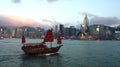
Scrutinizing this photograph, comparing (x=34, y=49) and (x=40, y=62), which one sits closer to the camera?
(x=40, y=62)

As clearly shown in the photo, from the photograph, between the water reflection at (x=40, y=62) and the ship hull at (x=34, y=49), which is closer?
the water reflection at (x=40, y=62)

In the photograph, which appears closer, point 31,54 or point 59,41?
point 31,54

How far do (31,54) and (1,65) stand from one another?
27983 mm

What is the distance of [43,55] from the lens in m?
94.5

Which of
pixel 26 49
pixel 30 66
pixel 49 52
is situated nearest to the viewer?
pixel 30 66

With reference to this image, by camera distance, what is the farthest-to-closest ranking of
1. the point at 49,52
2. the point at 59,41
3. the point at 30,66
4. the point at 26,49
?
the point at 59,41
the point at 49,52
the point at 26,49
the point at 30,66

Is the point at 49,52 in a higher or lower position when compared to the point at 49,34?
lower

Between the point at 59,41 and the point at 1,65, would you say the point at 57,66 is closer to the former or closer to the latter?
the point at 1,65

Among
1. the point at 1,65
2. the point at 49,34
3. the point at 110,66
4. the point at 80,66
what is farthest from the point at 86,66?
the point at 49,34

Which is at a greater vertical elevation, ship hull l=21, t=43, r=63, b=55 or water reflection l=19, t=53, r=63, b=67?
ship hull l=21, t=43, r=63, b=55

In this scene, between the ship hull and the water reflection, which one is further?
the ship hull

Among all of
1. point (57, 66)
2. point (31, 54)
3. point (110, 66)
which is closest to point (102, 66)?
point (110, 66)

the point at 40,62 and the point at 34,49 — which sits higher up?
the point at 34,49

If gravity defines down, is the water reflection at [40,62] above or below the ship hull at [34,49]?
below
